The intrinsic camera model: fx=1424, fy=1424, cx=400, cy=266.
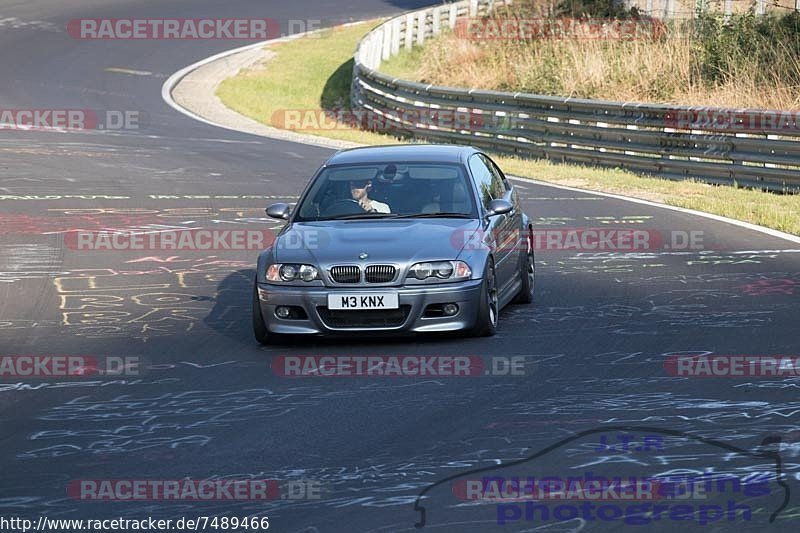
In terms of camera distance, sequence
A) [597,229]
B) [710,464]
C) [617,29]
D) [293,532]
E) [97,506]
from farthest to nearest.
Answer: [617,29] < [597,229] < [710,464] < [97,506] < [293,532]

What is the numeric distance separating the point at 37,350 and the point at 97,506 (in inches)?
175

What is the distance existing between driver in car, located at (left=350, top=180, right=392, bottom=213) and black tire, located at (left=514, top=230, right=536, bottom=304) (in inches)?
58.9

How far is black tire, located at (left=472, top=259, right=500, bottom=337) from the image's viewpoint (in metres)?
10.7

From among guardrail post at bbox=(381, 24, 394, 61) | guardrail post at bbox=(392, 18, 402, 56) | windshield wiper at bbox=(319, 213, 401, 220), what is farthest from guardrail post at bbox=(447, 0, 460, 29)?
windshield wiper at bbox=(319, 213, 401, 220)

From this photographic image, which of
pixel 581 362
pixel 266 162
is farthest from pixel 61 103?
pixel 581 362

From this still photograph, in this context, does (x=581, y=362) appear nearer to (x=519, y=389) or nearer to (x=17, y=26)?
(x=519, y=389)

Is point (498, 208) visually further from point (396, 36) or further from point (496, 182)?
point (396, 36)

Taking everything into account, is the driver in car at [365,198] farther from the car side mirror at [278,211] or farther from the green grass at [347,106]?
the green grass at [347,106]

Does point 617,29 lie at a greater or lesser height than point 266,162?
greater

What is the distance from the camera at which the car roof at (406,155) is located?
1205cm

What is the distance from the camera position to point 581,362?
10.0 metres

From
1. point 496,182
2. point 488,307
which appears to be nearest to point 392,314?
point 488,307

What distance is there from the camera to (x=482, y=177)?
40.7 ft

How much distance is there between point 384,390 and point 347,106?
28.4 metres
